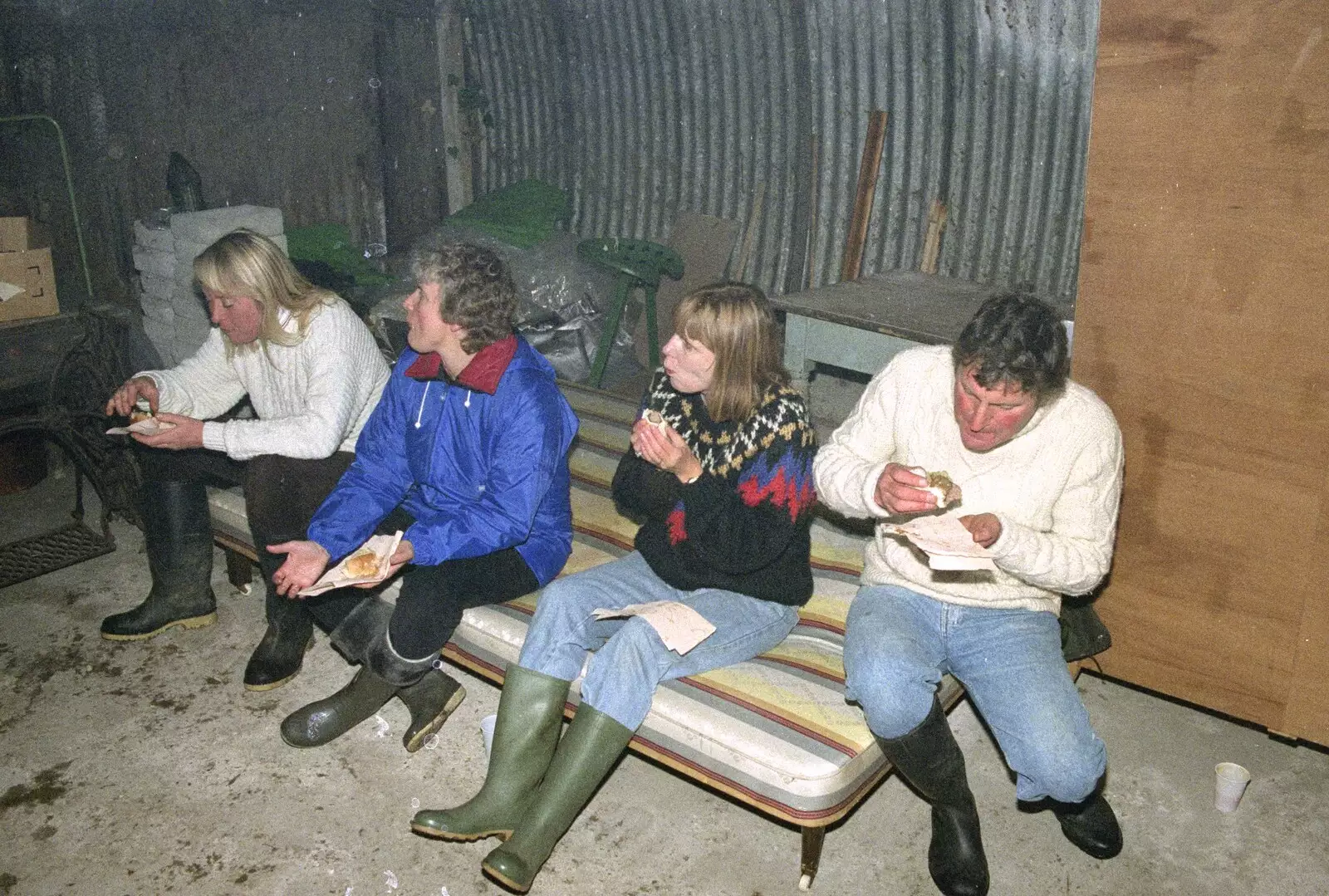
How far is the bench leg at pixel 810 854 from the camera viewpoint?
→ 3.20 meters

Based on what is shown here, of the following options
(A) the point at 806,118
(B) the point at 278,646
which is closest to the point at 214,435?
(B) the point at 278,646

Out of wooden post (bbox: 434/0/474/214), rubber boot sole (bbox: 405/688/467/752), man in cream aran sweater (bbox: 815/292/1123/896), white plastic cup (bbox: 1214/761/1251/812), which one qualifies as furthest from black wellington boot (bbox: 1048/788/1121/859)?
wooden post (bbox: 434/0/474/214)

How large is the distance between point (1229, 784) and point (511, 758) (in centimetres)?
236

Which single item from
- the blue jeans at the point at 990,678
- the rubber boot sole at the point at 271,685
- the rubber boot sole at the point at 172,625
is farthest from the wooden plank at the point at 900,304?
the rubber boot sole at the point at 172,625

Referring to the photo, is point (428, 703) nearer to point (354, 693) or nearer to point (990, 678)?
point (354, 693)

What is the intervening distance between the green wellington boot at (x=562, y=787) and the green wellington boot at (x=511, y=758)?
12 cm

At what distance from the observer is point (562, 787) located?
10.5 ft

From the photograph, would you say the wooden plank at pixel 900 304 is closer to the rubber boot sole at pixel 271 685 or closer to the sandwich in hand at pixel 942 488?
the sandwich in hand at pixel 942 488

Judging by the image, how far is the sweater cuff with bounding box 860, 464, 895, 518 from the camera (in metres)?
3.26

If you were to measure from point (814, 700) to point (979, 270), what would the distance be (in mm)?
4261

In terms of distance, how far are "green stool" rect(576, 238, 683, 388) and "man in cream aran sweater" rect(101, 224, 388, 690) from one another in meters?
2.83

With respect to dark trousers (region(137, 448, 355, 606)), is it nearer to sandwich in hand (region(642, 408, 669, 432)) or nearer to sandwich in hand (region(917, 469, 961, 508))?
sandwich in hand (region(642, 408, 669, 432))

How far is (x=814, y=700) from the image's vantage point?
10.8 feet

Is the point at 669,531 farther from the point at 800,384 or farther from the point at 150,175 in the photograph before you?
the point at 150,175
